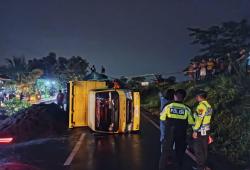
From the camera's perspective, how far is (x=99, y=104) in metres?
16.7

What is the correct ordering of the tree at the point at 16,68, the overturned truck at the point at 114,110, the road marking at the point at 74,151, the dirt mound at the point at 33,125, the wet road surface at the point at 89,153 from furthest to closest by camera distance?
1. the tree at the point at 16,68
2. the dirt mound at the point at 33,125
3. the overturned truck at the point at 114,110
4. the road marking at the point at 74,151
5. the wet road surface at the point at 89,153

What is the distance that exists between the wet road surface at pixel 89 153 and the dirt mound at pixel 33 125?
1526mm

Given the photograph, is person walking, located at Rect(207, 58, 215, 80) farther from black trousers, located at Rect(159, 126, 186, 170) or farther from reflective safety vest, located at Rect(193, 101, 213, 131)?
black trousers, located at Rect(159, 126, 186, 170)

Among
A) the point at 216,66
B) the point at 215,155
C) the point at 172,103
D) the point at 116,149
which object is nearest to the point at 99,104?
the point at 116,149

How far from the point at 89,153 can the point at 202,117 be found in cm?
444

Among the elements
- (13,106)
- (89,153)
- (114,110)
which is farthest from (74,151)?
(13,106)

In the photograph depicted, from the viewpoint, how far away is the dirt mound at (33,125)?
54.9 ft

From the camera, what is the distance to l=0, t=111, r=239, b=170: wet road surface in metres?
9.89

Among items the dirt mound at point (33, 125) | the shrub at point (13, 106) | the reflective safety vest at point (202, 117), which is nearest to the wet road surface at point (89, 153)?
the reflective safety vest at point (202, 117)

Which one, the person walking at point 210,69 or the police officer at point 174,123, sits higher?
the person walking at point 210,69

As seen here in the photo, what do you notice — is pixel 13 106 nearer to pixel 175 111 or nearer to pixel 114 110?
pixel 114 110

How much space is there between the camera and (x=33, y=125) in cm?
1775

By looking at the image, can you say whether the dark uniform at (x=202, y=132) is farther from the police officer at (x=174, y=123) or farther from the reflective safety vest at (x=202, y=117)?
the police officer at (x=174, y=123)

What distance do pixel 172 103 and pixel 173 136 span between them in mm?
712
